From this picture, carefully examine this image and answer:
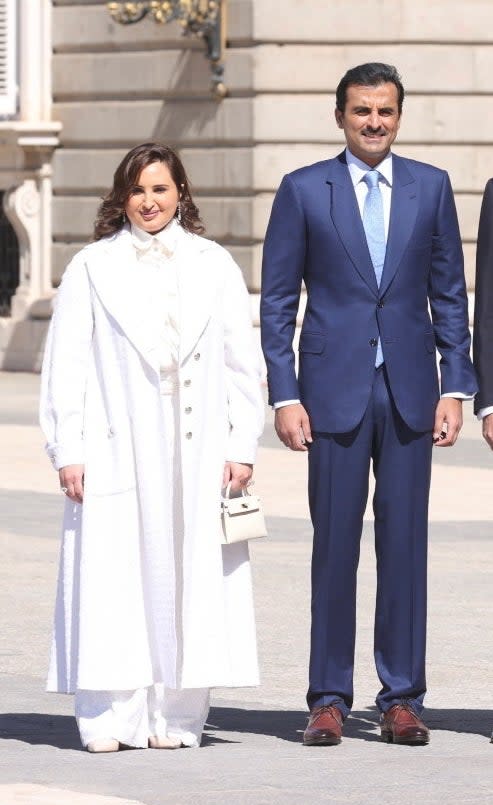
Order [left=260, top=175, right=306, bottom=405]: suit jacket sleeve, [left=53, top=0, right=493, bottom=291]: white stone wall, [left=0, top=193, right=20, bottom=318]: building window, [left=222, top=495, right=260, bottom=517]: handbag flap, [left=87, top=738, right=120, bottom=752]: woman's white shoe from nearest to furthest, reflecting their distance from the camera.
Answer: [left=87, top=738, right=120, bottom=752]: woman's white shoe
[left=222, top=495, right=260, bottom=517]: handbag flap
[left=260, top=175, right=306, bottom=405]: suit jacket sleeve
[left=53, top=0, right=493, bottom=291]: white stone wall
[left=0, top=193, right=20, bottom=318]: building window

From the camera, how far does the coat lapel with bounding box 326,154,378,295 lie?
7578 mm

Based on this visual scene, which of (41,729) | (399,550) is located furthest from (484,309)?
(41,729)

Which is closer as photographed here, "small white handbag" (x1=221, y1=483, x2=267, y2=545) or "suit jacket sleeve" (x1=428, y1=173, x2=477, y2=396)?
"small white handbag" (x1=221, y1=483, x2=267, y2=545)

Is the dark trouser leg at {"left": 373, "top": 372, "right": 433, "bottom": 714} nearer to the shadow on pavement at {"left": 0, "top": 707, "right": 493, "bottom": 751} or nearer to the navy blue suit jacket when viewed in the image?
the navy blue suit jacket

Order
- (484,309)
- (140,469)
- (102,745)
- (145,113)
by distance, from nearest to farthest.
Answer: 1. (102,745)
2. (140,469)
3. (484,309)
4. (145,113)

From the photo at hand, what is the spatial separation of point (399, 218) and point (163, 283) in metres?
0.70

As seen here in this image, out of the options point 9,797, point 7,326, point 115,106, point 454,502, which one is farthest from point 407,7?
point 9,797

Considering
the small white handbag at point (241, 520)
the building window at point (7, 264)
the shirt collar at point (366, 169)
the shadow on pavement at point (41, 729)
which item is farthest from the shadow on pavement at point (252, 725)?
the building window at point (7, 264)

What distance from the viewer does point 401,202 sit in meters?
7.62

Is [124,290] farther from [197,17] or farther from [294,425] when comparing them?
[197,17]

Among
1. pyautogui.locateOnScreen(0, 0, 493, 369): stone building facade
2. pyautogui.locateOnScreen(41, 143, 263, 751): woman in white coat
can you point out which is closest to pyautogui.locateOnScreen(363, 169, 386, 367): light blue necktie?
pyautogui.locateOnScreen(41, 143, 263, 751): woman in white coat

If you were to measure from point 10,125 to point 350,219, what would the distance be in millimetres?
17623

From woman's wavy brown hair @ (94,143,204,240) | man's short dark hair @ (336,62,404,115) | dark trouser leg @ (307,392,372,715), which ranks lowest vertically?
dark trouser leg @ (307,392,372,715)

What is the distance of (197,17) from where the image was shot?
22328 mm
